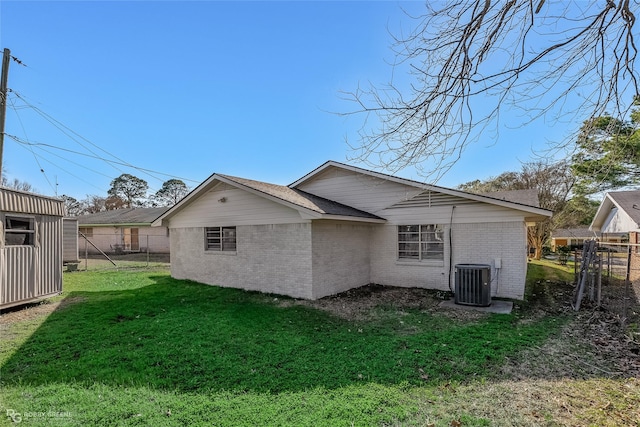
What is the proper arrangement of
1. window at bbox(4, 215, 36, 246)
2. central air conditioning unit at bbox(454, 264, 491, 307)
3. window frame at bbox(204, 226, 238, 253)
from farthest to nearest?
window frame at bbox(204, 226, 238, 253)
central air conditioning unit at bbox(454, 264, 491, 307)
window at bbox(4, 215, 36, 246)

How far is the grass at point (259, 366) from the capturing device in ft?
11.2

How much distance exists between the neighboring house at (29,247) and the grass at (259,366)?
1103 mm

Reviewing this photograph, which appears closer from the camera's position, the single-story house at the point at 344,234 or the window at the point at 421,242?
the single-story house at the point at 344,234

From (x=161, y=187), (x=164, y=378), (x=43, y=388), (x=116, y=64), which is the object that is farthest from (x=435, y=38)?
(x=161, y=187)

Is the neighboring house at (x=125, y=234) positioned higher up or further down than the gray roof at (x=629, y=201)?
further down

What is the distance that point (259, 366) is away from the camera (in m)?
4.65

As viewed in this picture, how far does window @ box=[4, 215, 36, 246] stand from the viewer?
24.7 ft

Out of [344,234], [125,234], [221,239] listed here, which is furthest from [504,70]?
[125,234]

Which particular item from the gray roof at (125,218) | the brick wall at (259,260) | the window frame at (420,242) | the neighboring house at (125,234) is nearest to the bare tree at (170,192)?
the gray roof at (125,218)

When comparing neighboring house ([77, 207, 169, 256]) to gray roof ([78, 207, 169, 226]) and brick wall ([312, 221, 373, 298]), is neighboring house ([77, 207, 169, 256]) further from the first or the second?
brick wall ([312, 221, 373, 298])

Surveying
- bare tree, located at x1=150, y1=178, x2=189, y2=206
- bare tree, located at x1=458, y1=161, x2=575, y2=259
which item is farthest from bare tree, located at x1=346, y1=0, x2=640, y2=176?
bare tree, located at x1=150, y1=178, x2=189, y2=206

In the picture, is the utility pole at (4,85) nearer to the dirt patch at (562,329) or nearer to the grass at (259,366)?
the grass at (259,366)

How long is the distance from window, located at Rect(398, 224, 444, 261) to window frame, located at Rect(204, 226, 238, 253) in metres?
5.94

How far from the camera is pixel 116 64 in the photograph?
36.5 feet
